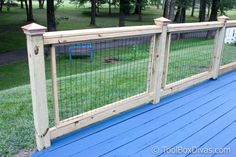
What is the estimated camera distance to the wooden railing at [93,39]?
2324mm

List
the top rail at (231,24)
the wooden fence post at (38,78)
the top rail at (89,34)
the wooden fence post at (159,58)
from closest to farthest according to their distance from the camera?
the wooden fence post at (38,78), the top rail at (89,34), the wooden fence post at (159,58), the top rail at (231,24)

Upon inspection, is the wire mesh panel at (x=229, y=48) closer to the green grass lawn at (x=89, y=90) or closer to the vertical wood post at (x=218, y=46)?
the green grass lawn at (x=89, y=90)

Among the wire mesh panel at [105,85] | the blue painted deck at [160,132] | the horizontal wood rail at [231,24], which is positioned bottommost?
the blue painted deck at [160,132]

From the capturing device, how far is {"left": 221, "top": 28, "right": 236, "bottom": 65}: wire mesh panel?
20.9 feet

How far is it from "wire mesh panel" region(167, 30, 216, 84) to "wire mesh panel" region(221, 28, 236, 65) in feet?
1.35

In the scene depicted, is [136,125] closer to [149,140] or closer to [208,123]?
[149,140]

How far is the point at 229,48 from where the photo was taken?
8.41 metres

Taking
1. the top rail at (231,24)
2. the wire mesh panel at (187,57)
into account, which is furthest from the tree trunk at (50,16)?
the top rail at (231,24)

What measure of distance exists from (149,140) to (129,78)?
2216 mm

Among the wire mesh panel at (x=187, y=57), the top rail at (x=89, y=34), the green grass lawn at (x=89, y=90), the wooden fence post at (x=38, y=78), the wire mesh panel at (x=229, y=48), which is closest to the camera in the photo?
the wooden fence post at (x=38, y=78)

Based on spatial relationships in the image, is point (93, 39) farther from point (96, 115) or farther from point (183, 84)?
point (183, 84)

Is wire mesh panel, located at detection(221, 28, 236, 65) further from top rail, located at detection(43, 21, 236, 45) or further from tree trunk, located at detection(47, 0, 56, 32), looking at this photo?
tree trunk, located at detection(47, 0, 56, 32)

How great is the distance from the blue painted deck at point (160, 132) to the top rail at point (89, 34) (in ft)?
3.16

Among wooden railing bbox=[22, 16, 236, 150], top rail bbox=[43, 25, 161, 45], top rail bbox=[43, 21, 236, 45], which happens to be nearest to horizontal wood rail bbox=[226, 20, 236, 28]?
wooden railing bbox=[22, 16, 236, 150]
